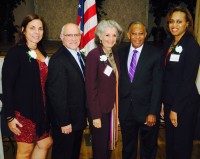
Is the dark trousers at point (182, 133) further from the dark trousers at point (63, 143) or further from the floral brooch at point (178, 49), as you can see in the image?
the dark trousers at point (63, 143)

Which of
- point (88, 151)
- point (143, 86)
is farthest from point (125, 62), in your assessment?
point (88, 151)

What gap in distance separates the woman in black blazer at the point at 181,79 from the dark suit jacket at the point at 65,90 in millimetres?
886

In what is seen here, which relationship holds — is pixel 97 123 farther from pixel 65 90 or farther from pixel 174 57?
pixel 174 57

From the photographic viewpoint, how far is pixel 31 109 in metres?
2.16

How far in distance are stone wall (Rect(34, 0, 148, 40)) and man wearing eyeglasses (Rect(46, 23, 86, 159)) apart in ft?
32.3

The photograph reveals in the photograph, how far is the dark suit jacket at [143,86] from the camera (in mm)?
2395

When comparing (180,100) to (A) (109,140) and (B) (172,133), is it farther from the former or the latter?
(A) (109,140)

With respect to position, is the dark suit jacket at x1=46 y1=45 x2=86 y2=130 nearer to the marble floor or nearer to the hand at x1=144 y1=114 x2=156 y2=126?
the hand at x1=144 y1=114 x2=156 y2=126

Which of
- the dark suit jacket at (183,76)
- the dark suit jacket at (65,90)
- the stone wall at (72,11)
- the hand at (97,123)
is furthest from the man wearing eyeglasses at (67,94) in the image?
the stone wall at (72,11)

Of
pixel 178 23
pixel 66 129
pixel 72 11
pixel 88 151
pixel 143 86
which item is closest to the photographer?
pixel 66 129

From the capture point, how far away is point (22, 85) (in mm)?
2104

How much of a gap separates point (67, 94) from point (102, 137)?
A: 59 cm

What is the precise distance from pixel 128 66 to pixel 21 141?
1262 mm

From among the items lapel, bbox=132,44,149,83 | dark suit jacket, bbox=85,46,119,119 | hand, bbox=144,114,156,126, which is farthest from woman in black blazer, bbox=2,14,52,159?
hand, bbox=144,114,156,126
